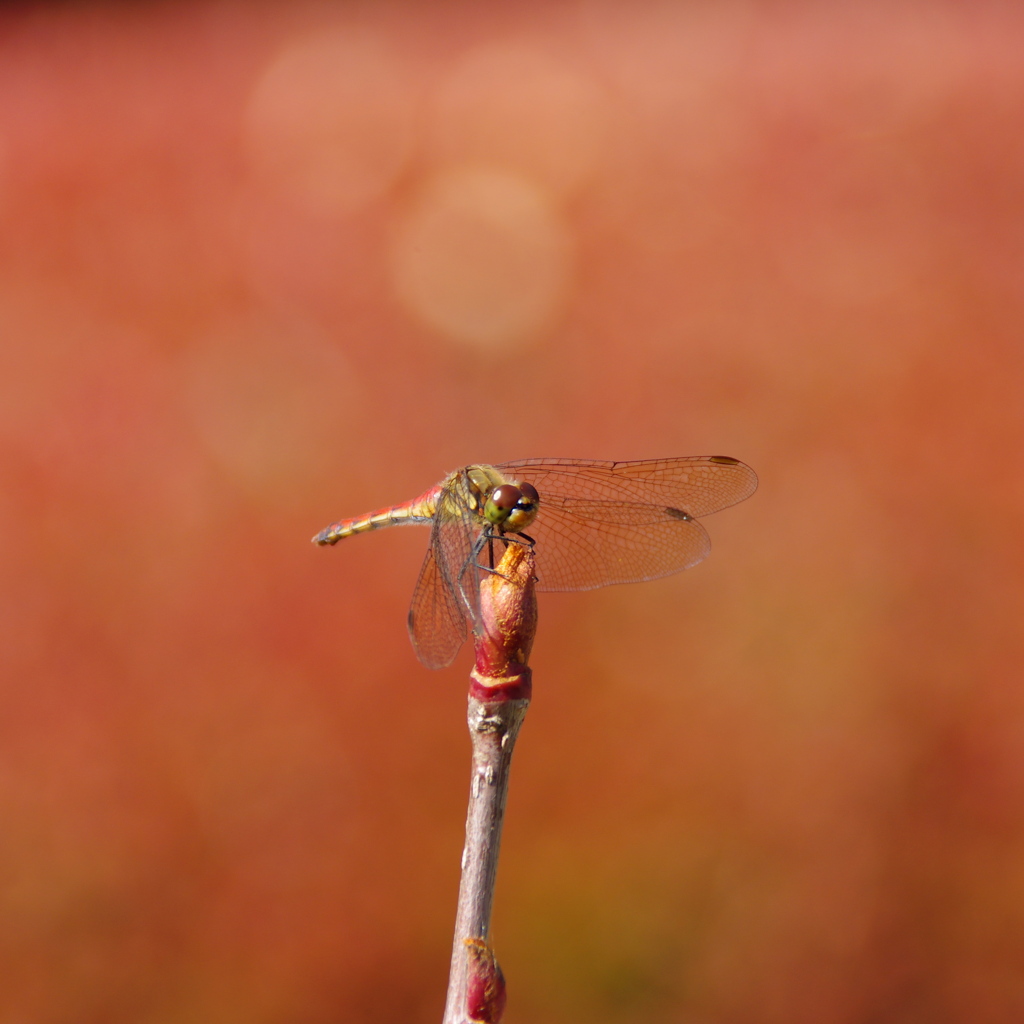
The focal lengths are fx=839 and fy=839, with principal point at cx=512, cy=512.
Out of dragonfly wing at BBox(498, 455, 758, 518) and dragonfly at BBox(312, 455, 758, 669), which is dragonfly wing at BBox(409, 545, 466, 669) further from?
dragonfly wing at BBox(498, 455, 758, 518)

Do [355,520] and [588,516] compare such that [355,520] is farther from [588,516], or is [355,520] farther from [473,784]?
[473,784]

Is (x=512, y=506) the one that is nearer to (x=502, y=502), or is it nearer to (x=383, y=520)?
(x=502, y=502)

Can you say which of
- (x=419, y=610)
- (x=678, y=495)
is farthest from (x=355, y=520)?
(x=678, y=495)

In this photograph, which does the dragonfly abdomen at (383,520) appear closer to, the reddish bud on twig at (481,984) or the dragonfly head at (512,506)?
the dragonfly head at (512,506)

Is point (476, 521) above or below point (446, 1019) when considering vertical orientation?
above

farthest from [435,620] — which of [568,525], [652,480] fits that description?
[652,480]

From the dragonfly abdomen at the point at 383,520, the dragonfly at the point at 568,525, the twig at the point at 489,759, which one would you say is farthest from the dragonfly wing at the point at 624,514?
the twig at the point at 489,759

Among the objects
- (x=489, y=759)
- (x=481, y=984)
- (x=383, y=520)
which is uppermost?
(x=383, y=520)
